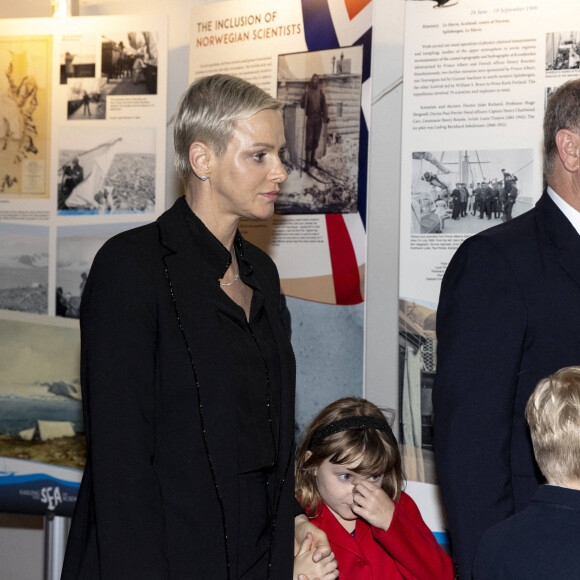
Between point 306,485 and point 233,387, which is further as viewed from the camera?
point 306,485

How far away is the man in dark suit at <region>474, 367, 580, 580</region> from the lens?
1626 millimetres

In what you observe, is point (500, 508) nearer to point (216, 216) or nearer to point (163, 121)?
point (216, 216)

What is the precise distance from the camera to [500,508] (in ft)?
6.08

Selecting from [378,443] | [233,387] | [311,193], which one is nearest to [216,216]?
[233,387]

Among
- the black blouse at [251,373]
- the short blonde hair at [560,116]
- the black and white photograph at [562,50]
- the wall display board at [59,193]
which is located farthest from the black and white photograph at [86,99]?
the short blonde hair at [560,116]

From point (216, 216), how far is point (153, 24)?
205cm

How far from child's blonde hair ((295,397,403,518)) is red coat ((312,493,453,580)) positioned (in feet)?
0.28

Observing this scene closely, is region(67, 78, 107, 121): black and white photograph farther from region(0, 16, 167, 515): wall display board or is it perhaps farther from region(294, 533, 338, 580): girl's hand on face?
region(294, 533, 338, 580): girl's hand on face

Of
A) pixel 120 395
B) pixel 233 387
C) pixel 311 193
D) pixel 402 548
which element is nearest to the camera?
pixel 120 395

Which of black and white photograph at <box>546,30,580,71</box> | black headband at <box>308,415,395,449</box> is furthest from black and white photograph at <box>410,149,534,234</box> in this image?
black headband at <box>308,415,395,449</box>

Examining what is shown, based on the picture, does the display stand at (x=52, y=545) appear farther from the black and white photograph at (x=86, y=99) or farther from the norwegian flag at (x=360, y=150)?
the black and white photograph at (x=86, y=99)

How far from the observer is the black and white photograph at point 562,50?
3.03 meters

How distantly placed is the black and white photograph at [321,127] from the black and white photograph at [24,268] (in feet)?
3.78

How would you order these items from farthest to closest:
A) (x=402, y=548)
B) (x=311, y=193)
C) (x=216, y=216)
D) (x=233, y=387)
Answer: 1. (x=311, y=193)
2. (x=402, y=548)
3. (x=216, y=216)
4. (x=233, y=387)
